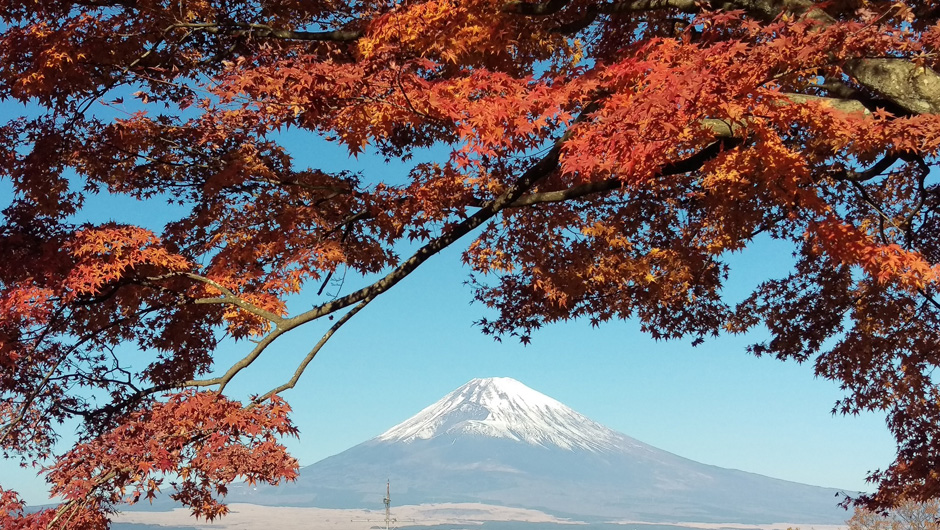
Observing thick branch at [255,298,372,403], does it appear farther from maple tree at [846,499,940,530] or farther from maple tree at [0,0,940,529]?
maple tree at [846,499,940,530]

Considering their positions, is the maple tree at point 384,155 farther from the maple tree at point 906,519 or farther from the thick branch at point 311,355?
the maple tree at point 906,519

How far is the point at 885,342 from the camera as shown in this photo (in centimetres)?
1175

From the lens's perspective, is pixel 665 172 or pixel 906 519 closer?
pixel 665 172

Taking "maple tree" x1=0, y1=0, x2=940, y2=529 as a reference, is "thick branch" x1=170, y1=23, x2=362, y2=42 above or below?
above

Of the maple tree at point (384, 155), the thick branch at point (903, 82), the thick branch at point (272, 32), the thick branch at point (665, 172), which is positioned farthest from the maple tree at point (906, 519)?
the thick branch at point (272, 32)

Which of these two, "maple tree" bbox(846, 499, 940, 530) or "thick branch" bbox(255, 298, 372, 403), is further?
"maple tree" bbox(846, 499, 940, 530)

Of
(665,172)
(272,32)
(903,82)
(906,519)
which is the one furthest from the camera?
(906,519)

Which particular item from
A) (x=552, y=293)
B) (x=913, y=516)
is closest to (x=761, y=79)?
(x=552, y=293)

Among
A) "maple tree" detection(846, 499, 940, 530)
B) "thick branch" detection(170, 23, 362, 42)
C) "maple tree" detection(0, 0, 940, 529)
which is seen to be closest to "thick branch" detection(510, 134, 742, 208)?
"maple tree" detection(0, 0, 940, 529)

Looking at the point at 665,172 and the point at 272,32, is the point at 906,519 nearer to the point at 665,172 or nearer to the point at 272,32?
the point at 665,172

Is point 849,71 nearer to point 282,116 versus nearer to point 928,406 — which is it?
point 282,116

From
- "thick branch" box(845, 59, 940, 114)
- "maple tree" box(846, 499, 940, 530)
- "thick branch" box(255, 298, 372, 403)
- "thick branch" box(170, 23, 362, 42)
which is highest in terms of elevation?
"thick branch" box(170, 23, 362, 42)

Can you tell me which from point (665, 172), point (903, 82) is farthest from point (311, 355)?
point (903, 82)

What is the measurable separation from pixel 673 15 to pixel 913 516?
31.1 meters
